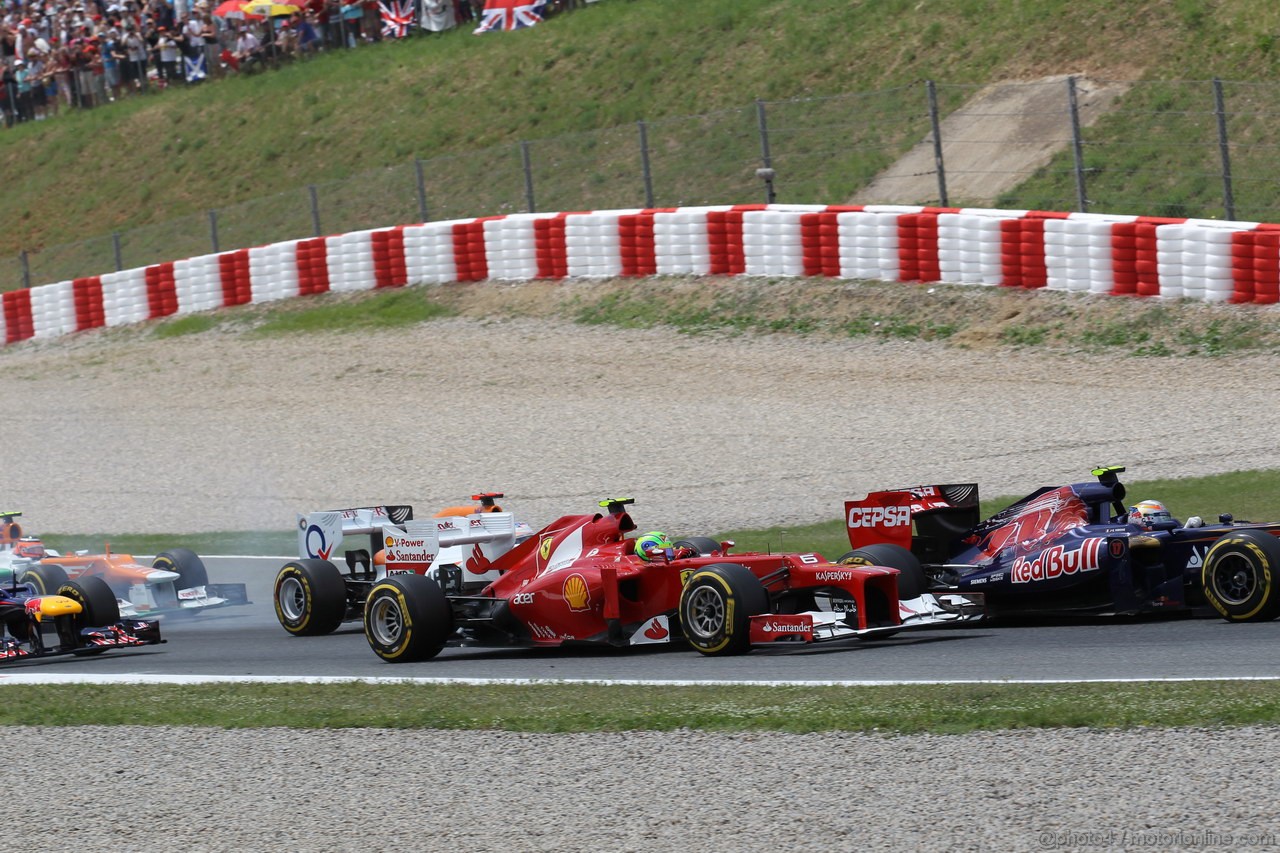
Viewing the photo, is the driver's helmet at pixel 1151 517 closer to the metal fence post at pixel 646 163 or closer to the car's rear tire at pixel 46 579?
the car's rear tire at pixel 46 579

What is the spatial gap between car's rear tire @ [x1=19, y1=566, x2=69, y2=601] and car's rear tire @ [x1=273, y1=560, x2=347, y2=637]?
2.13 meters

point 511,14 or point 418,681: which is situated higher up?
point 511,14

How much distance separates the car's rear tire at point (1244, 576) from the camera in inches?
378

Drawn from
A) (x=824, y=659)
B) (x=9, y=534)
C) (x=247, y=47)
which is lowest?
(x=824, y=659)

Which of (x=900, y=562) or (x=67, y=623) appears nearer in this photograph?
(x=900, y=562)

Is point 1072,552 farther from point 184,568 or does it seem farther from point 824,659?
point 184,568

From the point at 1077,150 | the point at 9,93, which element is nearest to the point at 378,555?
the point at 1077,150

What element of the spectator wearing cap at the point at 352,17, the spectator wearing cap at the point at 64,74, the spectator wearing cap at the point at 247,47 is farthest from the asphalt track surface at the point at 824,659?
the spectator wearing cap at the point at 64,74

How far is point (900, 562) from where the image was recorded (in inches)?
441

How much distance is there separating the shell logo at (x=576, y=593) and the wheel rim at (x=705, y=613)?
0.76 meters

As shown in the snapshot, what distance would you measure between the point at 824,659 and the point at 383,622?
9.63 ft

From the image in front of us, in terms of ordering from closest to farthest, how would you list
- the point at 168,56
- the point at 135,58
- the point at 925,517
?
the point at 925,517 < the point at 168,56 < the point at 135,58

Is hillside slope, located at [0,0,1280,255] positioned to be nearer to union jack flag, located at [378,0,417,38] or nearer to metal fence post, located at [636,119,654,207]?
union jack flag, located at [378,0,417,38]

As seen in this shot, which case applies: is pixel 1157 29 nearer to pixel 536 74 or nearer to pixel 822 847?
pixel 536 74
